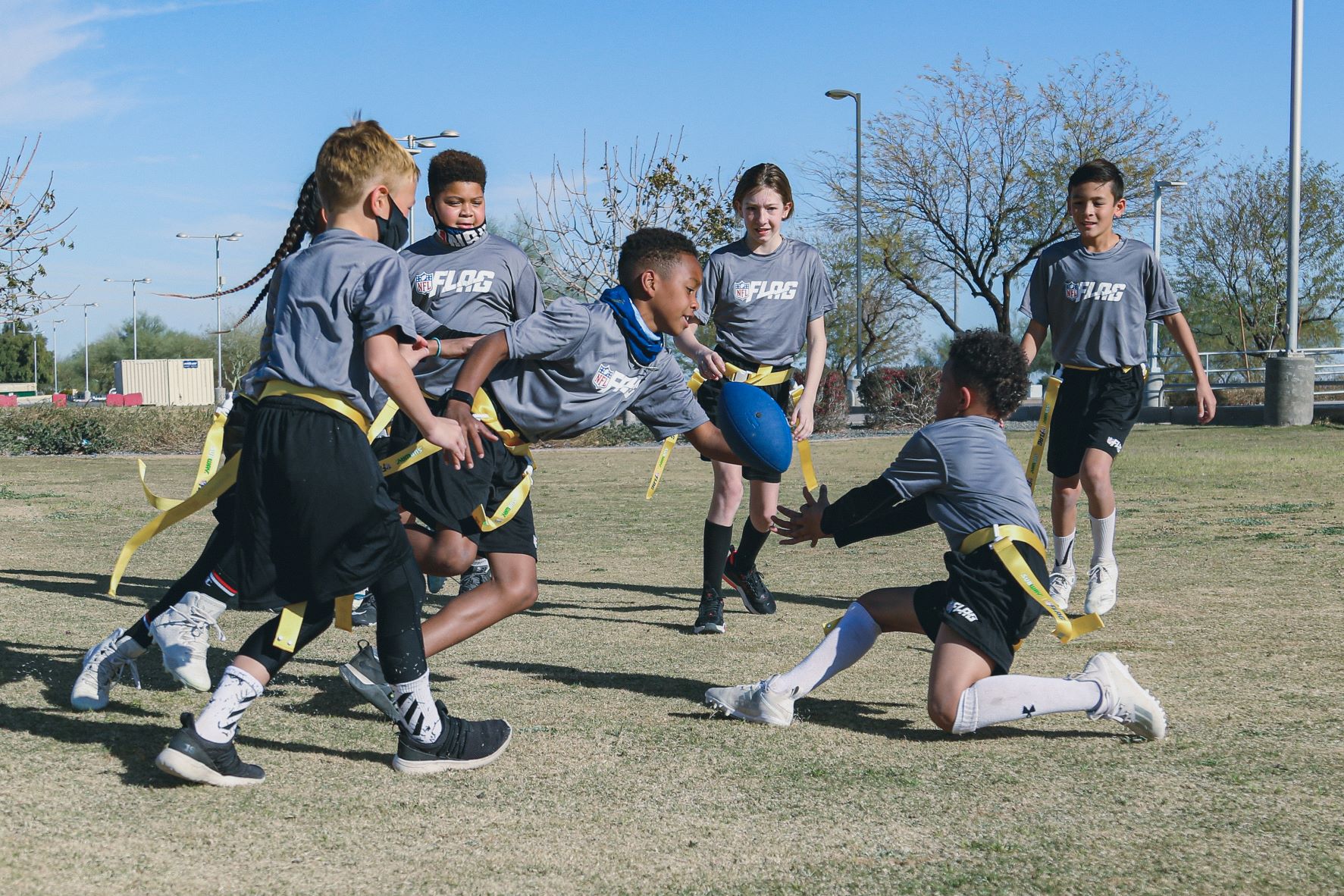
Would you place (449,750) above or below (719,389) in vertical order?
below

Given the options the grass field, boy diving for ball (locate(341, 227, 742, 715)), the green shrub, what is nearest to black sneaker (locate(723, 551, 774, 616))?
the grass field

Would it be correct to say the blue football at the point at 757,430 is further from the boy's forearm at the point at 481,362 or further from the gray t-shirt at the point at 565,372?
the boy's forearm at the point at 481,362

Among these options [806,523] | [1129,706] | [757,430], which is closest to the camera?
[1129,706]

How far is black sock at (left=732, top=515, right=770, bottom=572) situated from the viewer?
6523 millimetres

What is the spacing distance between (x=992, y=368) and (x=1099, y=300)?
2.84 m

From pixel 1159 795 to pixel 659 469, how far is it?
323 cm

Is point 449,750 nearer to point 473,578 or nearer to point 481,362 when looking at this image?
point 481,362

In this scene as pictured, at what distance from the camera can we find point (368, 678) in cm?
422

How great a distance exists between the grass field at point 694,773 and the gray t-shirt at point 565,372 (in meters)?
1.03

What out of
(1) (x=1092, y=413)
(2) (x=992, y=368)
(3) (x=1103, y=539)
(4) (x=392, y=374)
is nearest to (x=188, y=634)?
(4) (x=392, y=374)

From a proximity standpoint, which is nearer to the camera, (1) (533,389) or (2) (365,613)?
(1) (533,389)

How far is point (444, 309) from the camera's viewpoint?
5719mm

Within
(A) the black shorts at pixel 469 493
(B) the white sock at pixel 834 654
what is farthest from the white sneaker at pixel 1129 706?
(A) the black shorts at pixel 469 493

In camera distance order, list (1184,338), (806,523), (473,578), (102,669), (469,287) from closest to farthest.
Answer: (806,523), (102,669), (469,287), (1184,338), (473,578)
